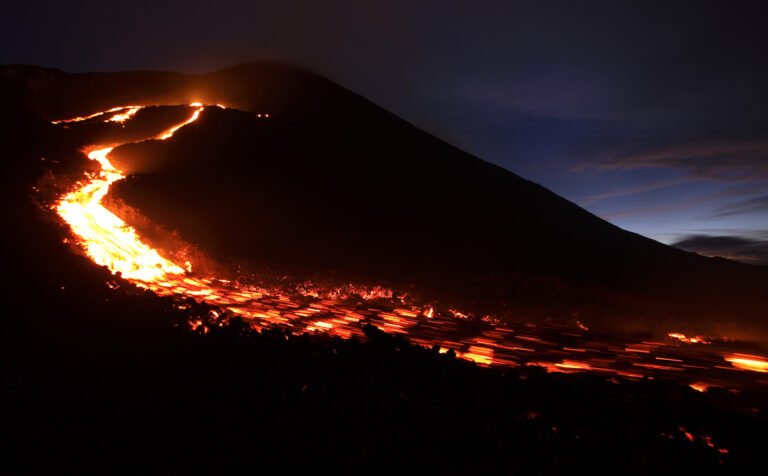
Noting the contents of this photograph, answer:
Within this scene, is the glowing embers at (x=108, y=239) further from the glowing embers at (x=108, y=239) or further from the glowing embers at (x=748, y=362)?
the glowing embers at (x=748, y=362)

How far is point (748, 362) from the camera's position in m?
6.29

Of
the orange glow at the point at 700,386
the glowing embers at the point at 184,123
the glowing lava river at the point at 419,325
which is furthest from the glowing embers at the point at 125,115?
the orange glow at the point at 700,386

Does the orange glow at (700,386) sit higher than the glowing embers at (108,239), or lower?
lower

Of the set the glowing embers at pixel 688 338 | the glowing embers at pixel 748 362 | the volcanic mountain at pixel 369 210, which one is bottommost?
the glowing embers at pixel 748 362

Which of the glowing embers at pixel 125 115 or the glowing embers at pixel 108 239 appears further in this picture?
the glowing embers at pixel 125 115

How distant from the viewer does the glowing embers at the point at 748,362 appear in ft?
19.6

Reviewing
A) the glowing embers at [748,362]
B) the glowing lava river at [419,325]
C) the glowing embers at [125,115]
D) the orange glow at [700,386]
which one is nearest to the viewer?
the orange glow at [700,386]

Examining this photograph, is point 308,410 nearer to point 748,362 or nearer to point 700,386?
point 700,386

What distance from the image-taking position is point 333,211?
1532cm

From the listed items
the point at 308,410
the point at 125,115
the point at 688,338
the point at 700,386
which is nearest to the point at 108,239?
the point at 308,410

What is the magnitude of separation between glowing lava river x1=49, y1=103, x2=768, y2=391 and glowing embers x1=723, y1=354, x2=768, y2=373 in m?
0.01

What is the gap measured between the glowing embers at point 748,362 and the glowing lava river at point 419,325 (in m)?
0.01

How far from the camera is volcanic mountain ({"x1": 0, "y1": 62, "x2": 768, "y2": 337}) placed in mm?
10344

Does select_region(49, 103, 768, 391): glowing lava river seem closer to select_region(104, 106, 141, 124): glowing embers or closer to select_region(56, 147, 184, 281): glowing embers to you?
select_region(56, 147, 184, 281): glowing embers
